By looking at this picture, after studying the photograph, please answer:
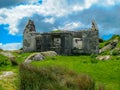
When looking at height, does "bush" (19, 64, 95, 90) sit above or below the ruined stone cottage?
below

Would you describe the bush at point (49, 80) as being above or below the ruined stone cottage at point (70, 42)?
below

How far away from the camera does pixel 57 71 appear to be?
22.8m

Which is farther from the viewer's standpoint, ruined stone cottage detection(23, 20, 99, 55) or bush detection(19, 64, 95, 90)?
ruined stone cottage detection(23, 20, 99, 55)

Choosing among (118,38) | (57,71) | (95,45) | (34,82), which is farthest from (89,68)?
(118,38)

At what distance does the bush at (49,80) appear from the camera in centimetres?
1969

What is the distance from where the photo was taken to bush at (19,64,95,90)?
19.7 metres

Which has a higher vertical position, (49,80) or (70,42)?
(70,42)

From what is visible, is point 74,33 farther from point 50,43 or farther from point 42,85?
point 42,85

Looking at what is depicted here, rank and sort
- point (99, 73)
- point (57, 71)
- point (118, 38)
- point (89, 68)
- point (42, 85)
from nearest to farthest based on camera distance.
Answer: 1. point (42, 85)
2. point (57, 71)
3. point (99, 73)
4. point (89, 68)
5. point (118, 38)

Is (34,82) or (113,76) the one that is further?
(113,76)

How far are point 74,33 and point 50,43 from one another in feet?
13.7

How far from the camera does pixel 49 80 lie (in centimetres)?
2044

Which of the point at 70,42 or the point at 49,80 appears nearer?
the point at 49,80

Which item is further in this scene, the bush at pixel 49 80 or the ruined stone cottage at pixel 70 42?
the ruined stone cottage at pixel 70 42
